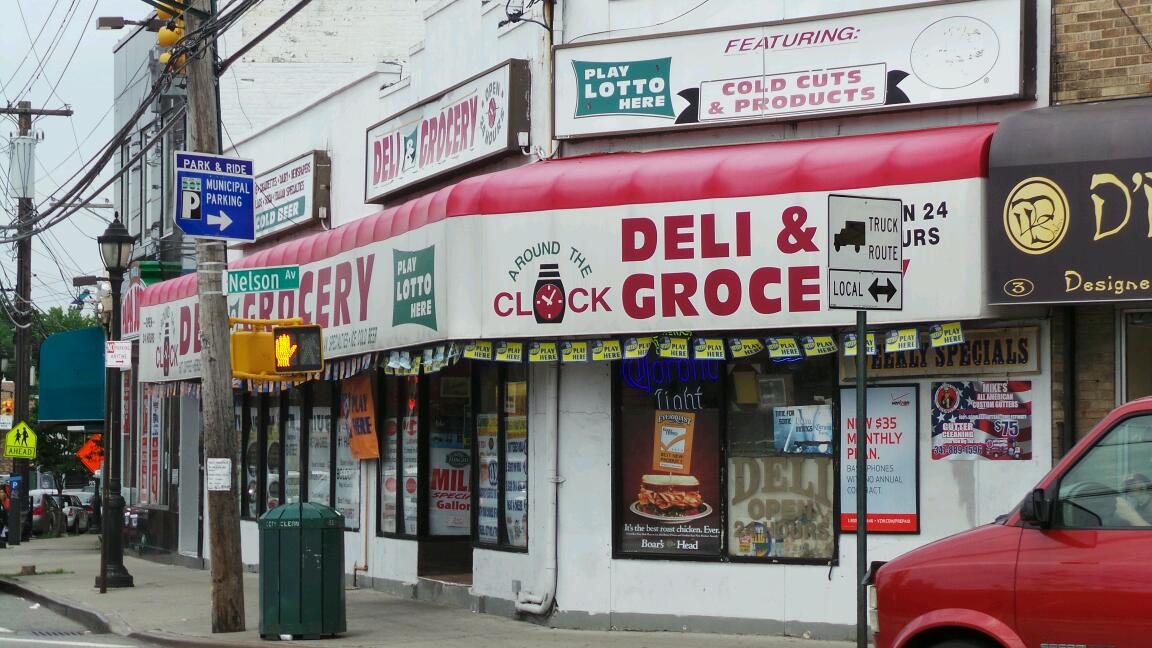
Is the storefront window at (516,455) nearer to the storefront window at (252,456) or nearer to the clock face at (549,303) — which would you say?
the clock face at (549,303)

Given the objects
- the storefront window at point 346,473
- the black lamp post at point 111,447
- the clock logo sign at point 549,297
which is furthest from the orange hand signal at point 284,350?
the black lamp post at point 111,447

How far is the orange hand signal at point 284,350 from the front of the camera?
14219 mm

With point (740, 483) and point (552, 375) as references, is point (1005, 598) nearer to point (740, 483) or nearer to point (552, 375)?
point (740, 483)

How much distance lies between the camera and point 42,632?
641 inches

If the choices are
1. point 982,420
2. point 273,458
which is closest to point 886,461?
point 982,420

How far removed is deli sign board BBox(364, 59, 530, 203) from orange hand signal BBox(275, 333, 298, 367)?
3028 millimetres

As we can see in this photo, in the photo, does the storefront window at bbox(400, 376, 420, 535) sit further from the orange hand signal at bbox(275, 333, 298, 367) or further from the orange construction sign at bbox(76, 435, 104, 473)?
the orange construction sign at bbox(76, 435, 104, 473)

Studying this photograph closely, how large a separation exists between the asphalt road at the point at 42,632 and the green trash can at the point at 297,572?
1.77 meters

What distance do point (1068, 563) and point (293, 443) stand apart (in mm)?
15721

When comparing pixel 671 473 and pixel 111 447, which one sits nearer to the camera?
pixel 671 473

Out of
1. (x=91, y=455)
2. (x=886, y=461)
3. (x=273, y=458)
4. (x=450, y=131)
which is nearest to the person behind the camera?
(x=886, y=461)

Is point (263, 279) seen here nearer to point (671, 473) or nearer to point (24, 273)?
point (671, 473)

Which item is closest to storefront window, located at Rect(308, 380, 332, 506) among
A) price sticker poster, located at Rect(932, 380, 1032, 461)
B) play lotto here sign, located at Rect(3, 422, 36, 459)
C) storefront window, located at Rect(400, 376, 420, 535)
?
storefront window, located at Rect(400, 376, 420, 535)

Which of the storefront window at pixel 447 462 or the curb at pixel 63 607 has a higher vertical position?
the storefront window at pixel 447 462
